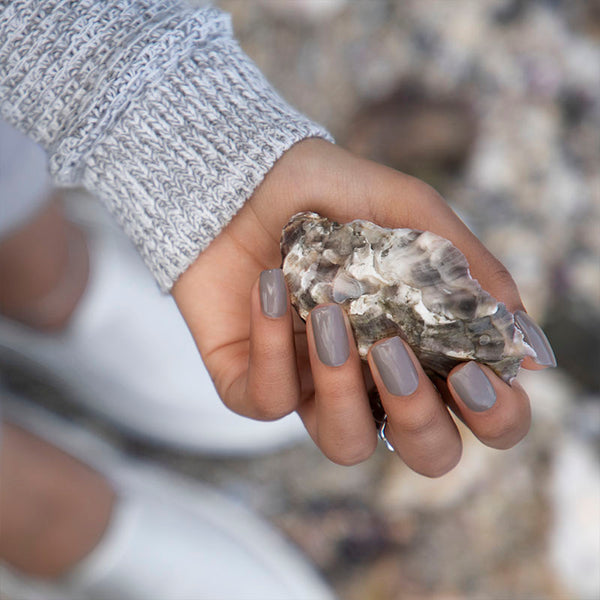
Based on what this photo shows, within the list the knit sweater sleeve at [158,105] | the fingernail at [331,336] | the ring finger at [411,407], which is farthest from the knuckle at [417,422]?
the knit sweater sleeve at [158,105]

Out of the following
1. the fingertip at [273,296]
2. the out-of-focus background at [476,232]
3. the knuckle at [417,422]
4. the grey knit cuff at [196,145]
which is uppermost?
the grey knit cuff at [196,145]

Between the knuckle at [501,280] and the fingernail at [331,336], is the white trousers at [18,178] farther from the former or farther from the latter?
the knuckle at [501,280]

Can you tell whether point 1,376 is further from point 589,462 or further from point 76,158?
point 589,462

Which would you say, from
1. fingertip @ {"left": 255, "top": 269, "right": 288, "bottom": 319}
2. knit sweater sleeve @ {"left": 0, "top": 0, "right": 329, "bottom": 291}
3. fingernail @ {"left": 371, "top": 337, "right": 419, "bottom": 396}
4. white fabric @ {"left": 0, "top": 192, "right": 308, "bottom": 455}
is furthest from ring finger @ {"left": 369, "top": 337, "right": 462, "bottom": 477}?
white fabric @ {"left": 0, "top": 192, "right": 308, "bottom": 455}

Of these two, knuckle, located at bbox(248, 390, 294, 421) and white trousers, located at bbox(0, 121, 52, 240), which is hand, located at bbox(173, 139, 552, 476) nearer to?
knuckle, located at bbox(248, 390, 294, 421)

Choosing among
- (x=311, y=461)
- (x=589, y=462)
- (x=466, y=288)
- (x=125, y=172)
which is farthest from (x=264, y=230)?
(x=589, y=462)
